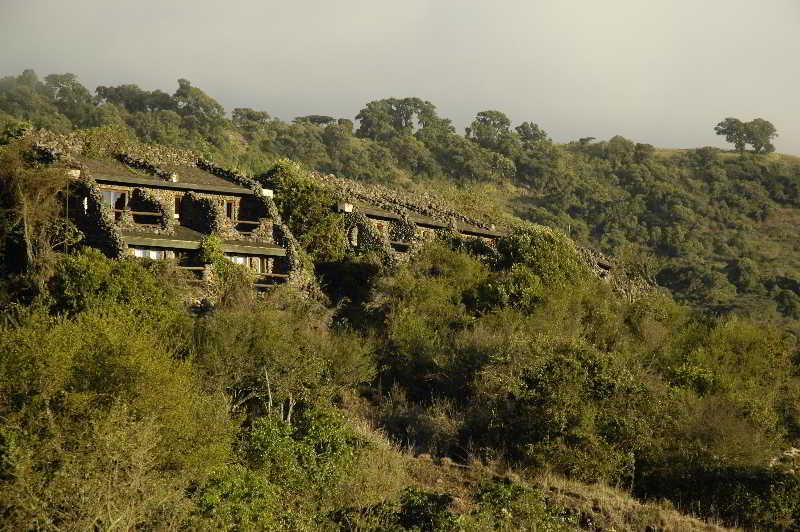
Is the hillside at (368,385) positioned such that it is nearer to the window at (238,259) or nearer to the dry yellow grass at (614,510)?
the dry yellow grass at (614,510)

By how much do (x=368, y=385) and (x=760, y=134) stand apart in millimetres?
126309

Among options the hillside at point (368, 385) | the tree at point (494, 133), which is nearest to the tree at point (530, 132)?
the tree at point (494, 133)

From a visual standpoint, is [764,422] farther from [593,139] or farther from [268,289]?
[593,139]

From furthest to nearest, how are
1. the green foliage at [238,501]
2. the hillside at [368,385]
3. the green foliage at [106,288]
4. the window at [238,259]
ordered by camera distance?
the window at [238,259] → the green foliage at [106,288] → the hillside at [368,385] → the green foliage at [238,501]

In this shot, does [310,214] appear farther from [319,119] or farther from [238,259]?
[319,119]

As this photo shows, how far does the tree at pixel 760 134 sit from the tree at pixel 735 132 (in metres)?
0.70

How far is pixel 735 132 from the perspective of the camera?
15600 cm

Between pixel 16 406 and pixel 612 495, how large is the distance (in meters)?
15.9

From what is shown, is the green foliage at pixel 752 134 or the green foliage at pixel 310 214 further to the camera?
the green foliage at pixel 752 134

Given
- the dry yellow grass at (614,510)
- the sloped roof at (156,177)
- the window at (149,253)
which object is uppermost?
the sloped roof at (156,177)

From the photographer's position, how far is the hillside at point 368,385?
24719 mm

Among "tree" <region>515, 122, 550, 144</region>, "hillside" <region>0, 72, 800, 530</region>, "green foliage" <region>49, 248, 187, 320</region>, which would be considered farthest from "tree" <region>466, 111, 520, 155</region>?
"green foliage" <region>49, 248, 187, 320</region>

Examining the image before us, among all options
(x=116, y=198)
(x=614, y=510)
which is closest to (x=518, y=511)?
(x=614, y=510)

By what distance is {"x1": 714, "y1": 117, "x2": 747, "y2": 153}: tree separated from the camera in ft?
506
